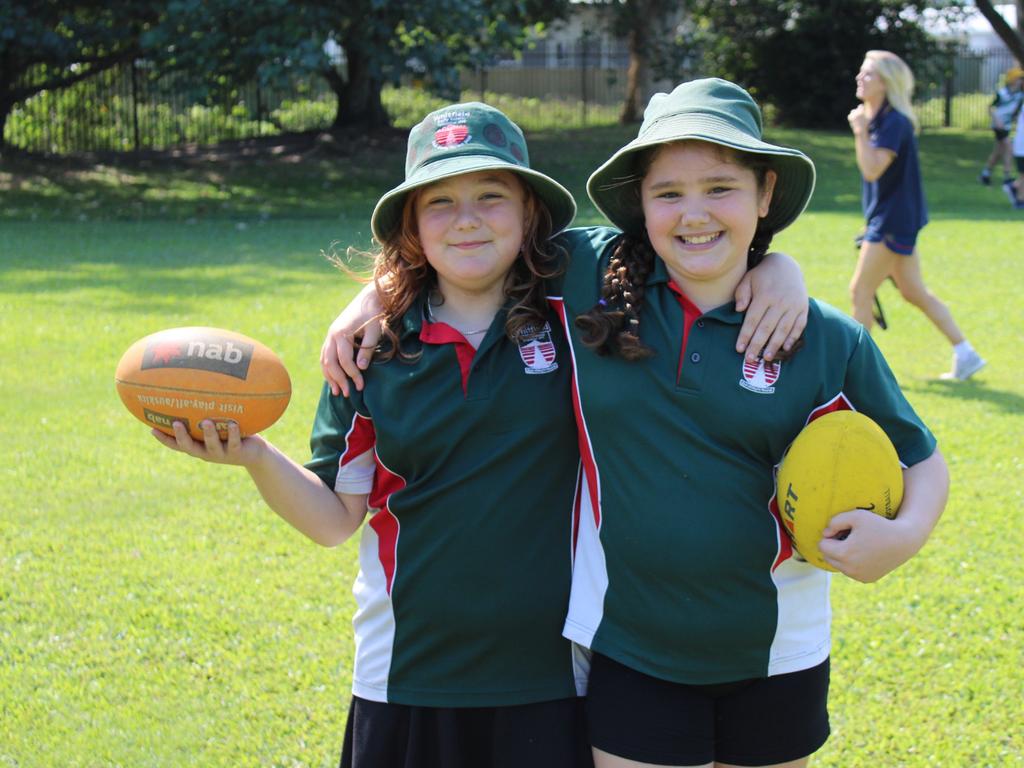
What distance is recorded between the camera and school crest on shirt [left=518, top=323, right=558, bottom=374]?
2.64m

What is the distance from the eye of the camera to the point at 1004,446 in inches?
265

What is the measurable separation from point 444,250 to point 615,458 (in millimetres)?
585

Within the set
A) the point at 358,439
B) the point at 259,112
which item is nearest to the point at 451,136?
the point at 358,439

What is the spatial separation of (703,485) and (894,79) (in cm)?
638

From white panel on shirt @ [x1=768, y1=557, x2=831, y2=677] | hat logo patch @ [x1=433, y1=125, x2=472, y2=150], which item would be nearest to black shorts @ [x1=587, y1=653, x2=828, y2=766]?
white panel on shirt @ [x1=768, y1=557, x2=831, y2=677]

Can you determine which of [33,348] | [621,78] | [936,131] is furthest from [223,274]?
[621,78]

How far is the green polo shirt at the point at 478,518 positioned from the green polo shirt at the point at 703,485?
9 centimetres

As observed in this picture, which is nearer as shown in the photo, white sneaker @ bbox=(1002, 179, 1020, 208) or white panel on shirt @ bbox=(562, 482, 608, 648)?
white panel on shirt @ bbox=(562, 482, 608, 648)

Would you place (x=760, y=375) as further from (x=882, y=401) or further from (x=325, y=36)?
(x=325, y=36)

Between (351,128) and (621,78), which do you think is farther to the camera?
(621,78)

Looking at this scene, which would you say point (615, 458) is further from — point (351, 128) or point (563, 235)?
point (351, 128)

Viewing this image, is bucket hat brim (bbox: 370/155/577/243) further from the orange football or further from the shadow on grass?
the shadow on grass

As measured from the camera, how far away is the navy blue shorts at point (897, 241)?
26.8ft

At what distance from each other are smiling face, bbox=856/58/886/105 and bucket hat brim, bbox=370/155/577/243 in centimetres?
576
